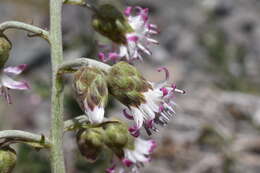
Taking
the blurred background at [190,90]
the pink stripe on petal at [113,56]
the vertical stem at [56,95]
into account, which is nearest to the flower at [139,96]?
the vertical stem at [56,95]

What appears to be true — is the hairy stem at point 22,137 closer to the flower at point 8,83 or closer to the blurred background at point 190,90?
the flower at point 8,83

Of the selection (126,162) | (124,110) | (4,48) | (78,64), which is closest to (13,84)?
(4,48)

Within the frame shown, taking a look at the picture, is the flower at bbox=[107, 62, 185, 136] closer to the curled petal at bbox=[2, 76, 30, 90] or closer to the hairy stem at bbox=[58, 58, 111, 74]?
the hairy stem at bbox=[58, 58, 111, 74]

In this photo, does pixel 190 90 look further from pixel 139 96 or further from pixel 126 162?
pixel 139 96

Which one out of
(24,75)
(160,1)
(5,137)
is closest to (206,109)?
(24,75)

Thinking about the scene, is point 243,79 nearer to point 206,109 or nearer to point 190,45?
point 206,109

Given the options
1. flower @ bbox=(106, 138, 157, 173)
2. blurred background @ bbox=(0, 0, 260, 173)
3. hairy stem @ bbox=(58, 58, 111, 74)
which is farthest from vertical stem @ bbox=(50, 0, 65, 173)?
blurred background @ bbox=(0, 0, 260, 173)
